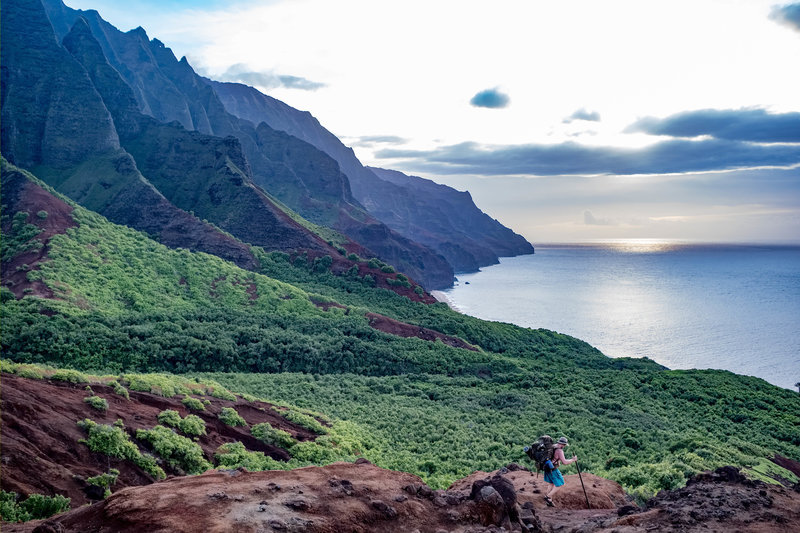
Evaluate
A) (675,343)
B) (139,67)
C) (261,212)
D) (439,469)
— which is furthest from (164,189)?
(675,343)

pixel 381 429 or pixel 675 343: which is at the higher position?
pixel 381 429

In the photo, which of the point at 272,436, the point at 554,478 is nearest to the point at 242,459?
the point at 272,436

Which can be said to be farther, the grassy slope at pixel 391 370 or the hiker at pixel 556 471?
the grassy slope at pixel 391 370

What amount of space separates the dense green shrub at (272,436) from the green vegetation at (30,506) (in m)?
8.03

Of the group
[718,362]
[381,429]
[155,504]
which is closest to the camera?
[155,504]

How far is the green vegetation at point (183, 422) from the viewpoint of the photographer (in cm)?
1587

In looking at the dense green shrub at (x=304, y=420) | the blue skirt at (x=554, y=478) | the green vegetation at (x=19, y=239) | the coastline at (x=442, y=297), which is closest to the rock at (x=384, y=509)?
the blue skirt at (x=554, y=478)

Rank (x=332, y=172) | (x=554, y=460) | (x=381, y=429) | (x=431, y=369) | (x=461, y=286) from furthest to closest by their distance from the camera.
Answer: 1. (x=461, y=286)
2. (x=332, y=172)
3. (x=431, y=369)
4. (x=381, y=429)
5. (x=554, y=460)

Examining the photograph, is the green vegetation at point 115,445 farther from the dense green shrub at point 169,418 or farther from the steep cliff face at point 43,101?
the steep cliff face at point 43,101

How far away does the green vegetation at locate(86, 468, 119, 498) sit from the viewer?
37.2 ft

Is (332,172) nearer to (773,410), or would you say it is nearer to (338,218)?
(338,218)

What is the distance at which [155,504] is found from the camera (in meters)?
8.17

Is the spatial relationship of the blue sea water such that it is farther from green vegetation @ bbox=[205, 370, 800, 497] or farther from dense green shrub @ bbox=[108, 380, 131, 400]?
dense green shrub @ bbox=[108, 380, 131, 400]

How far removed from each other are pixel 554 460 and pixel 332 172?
4870 inches
